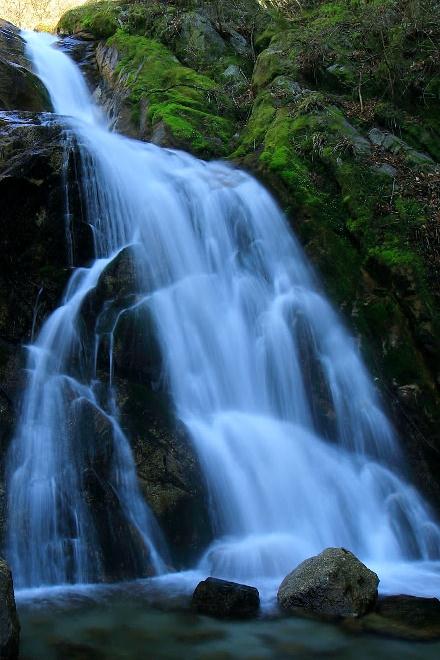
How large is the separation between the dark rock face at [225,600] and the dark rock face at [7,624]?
1.56 metres

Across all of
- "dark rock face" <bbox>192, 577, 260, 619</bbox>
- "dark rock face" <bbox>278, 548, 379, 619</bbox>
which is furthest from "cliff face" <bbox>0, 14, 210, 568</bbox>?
"dark rock face" <bbox>278, 548, 379, 619</bbox>

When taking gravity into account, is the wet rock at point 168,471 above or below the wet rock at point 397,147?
below

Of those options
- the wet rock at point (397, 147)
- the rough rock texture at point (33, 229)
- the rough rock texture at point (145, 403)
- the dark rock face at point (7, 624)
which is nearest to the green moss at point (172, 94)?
the wet rock at point (397, 147)

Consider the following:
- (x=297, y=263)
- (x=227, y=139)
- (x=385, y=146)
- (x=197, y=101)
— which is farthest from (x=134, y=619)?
(x=197, y=101)

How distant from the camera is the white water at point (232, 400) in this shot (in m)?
6.32

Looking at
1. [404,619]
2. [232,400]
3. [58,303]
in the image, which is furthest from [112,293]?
[404,619]

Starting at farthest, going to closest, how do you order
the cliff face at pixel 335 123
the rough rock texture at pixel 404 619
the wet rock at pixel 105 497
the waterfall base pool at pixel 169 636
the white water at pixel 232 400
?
the cliff face at pixel 335 123, the white water at pixel 232 400, the wet rock at pixel 105 497, the rough rock texture at pixel 404 619, the waterfall base pool at pixel 169 636

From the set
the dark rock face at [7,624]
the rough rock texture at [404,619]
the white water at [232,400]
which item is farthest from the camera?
the white water at [232,400]

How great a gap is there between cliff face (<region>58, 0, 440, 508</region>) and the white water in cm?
51

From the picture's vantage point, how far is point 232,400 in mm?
8273

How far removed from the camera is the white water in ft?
20.7

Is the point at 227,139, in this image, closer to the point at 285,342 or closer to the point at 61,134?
the point at 61,134

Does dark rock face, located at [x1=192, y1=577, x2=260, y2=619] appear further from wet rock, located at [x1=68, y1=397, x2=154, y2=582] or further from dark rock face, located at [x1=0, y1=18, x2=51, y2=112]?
dark rock face, located at [x1=0, y1=18, x2=51, y2=112]

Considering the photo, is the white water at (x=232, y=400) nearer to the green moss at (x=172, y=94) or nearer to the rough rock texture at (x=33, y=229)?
the rough rock texture at (x=33, y=229)
